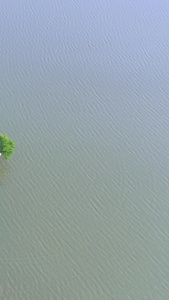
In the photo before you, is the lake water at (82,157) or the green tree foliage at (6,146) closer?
the lake water at (82,157)

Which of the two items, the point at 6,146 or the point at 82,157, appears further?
the point at 82,157

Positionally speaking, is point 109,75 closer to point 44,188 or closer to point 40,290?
point 44,188

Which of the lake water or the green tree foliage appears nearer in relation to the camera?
the lake water

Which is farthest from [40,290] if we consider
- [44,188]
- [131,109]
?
[131,109]

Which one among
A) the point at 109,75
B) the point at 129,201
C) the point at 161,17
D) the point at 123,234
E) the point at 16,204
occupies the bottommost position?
the point at 123,234
